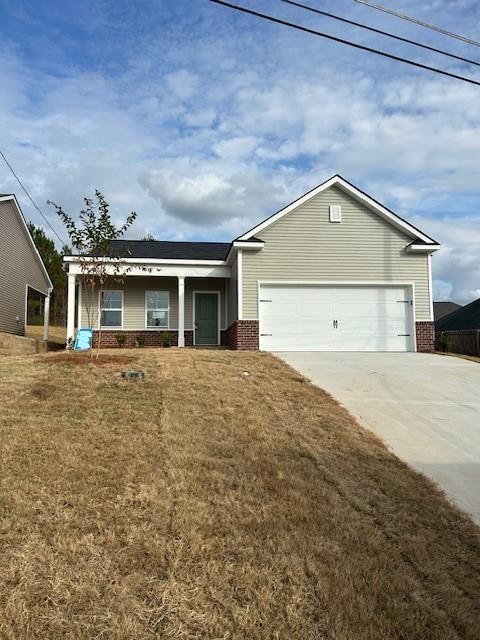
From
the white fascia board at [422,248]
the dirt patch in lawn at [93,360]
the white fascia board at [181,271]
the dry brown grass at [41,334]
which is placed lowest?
the dirt patch in lawn at [93,360]

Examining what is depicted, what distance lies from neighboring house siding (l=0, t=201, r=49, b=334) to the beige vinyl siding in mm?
8938

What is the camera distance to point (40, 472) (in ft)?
15.8

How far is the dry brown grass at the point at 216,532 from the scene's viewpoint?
10.2 ft

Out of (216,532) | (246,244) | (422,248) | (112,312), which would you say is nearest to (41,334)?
(112,312)

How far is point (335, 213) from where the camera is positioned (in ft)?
55.3

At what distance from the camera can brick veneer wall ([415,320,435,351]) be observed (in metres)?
16.7

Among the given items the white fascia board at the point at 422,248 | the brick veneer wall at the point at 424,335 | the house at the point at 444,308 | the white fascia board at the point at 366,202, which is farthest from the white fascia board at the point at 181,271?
the house at the point at 444,308

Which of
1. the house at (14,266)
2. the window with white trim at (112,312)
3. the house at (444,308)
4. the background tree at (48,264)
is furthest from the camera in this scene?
the house at (444,308)

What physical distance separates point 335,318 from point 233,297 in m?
3.34

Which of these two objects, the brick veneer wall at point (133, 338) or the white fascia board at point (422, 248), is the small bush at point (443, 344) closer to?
the white fascia board at point (422, 248)

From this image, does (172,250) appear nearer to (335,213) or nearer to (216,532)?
(335,213)

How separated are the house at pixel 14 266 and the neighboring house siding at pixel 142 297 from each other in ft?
9.20

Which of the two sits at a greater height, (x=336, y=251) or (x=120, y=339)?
(x=336, y=251)

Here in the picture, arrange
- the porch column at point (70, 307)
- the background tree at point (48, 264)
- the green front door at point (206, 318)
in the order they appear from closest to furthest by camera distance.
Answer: the porch column at point (70, 307) < the green front door at point (206, 318) < the background tree at point (48, 264)
